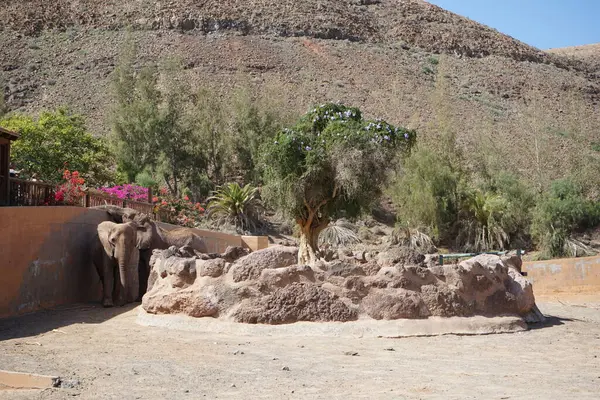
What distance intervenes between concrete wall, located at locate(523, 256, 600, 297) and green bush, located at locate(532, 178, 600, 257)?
1452 cm

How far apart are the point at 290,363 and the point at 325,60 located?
6625 centimetres

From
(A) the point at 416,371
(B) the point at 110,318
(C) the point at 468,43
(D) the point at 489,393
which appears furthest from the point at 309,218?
(C) the point at 468,43

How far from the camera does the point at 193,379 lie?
7684 mm

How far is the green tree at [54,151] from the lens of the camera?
28.5 m

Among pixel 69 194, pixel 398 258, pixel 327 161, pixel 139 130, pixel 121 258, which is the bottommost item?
pixel 121 258

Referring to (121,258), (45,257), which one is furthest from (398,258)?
(45,257)

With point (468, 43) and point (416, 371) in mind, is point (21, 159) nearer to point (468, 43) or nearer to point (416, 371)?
point (416, 371)

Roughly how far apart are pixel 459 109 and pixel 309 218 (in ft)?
155

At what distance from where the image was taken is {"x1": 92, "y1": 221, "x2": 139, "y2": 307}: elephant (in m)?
14.6

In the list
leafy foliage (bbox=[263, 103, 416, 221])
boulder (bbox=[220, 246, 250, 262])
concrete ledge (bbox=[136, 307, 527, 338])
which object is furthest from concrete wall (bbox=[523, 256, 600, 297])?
boulder (bbox=[220, 246, 250, 262])

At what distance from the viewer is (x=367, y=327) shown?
35.5 feet

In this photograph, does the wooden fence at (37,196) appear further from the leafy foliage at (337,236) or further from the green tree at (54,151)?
the leafy foliage at (337,236)

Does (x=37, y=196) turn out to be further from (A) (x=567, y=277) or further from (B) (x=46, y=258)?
(A) (x=567, y=277)

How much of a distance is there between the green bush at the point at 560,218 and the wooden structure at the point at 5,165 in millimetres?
24880
